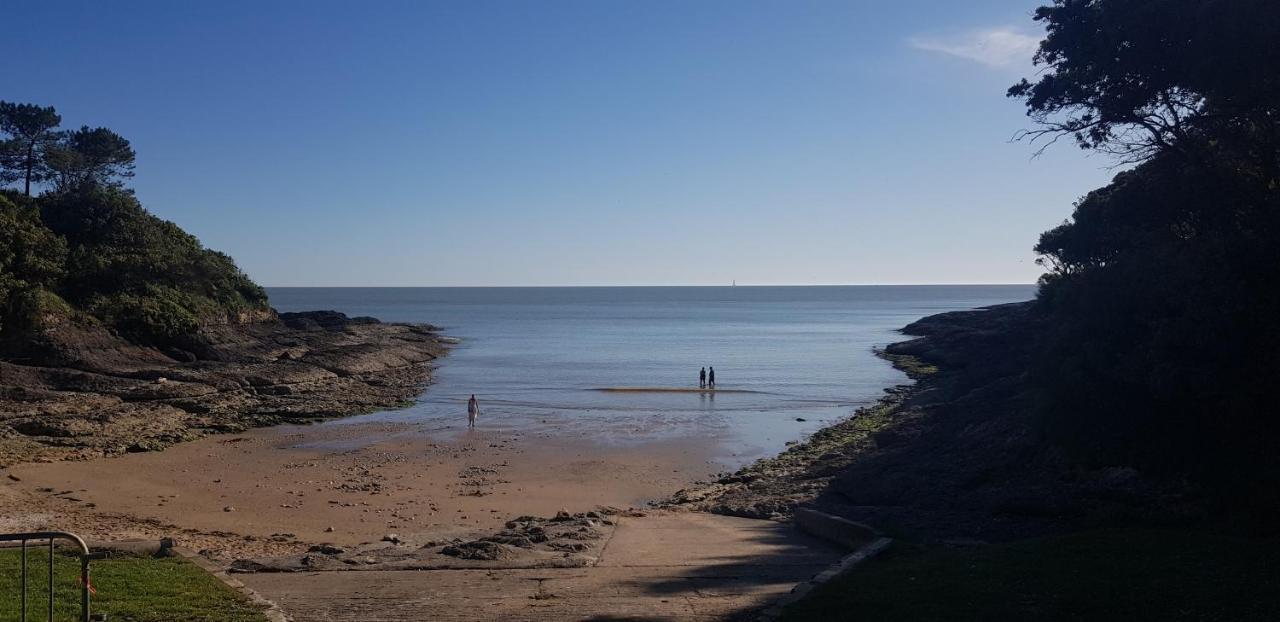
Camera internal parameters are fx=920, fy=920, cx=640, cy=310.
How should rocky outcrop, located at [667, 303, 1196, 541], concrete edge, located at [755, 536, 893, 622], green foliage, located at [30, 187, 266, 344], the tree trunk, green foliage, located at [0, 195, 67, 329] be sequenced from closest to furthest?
concrete edge, located at [755, 536, 893, 622] < rocky outcrop, located at [667, 303, 1196, 541] < green foliage, located at [0, 195, 67, 329] < green foliage, located at [30, 187, 266, 344] < the tree trunk

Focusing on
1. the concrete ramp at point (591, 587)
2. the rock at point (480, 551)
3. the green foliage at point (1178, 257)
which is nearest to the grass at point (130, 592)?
the concrete ramp at point (591, 587)

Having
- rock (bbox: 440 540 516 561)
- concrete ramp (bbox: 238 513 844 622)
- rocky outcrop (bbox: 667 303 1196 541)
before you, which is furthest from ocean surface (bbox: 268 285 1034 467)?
rock (bbox: 440 540 516 561)

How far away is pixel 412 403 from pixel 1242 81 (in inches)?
1386

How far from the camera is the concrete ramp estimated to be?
34.2 ft

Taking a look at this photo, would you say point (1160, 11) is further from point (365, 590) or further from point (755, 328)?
point (755, 328)

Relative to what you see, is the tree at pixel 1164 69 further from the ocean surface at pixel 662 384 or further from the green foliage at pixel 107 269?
the green foliage at pixel 107 269

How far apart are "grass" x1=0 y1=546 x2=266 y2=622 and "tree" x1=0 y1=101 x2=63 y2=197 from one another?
2288 inches

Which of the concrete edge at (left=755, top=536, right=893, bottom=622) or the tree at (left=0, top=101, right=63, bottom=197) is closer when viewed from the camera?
the concrete edge at (left=755, top=536, right=893, bottom=622)

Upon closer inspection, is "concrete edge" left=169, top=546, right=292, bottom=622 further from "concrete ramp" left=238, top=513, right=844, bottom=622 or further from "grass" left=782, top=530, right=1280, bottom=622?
"grass" left=782, top=530, right=1280, bottom=622

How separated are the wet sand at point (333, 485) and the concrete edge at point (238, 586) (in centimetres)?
168

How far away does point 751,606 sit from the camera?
34.6 feet

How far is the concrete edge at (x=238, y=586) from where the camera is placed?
379 inches

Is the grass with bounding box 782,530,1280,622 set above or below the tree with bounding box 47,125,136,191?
below

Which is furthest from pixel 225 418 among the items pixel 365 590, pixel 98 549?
pixel 365 590
